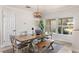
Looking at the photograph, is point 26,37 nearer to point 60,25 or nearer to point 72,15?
point 60,25

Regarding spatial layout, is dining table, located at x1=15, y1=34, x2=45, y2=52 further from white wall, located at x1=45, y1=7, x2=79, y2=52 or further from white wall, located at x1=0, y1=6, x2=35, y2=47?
white wall, located at x1=45, y1=7, x2=79, y2=52

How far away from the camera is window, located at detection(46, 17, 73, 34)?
147cm

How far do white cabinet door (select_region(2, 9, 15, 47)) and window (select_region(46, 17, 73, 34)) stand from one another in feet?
2.01

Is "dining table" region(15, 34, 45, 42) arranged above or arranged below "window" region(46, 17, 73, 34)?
below

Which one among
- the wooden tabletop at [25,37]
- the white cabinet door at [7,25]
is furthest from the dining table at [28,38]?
the white cabinet door at [7,25]

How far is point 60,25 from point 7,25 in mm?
887

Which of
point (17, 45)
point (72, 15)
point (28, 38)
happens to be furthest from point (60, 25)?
point (17, 45)

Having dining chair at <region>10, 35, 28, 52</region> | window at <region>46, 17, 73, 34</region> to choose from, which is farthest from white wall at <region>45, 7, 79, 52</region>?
dining chair at <region>10, 35, 28, 52</region>
